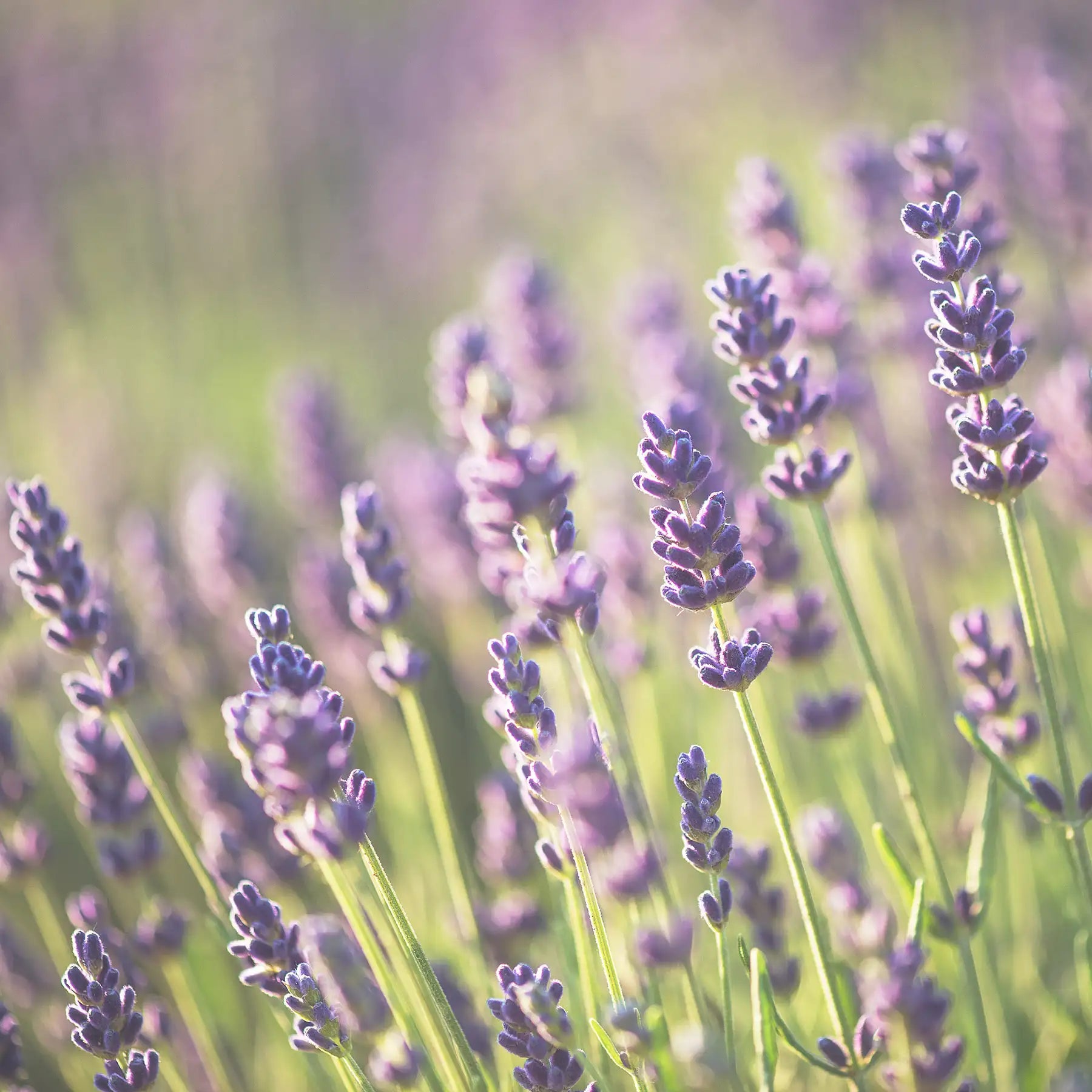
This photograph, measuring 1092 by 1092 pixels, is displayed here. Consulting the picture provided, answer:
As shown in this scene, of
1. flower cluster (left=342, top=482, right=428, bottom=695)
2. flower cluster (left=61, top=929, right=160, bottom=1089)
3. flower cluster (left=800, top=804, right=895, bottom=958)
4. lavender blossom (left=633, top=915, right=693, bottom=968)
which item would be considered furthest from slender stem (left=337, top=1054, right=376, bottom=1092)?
flower cluster (left=800, top=804, right=895, bottom=958)

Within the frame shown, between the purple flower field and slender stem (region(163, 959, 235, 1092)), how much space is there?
0.11 feet

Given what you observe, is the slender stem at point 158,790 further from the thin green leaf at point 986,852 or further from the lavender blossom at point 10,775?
the thin green leaf at point 986,852

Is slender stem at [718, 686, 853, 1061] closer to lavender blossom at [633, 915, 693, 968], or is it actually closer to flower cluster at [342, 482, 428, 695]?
lavender blossom at [633, 915, 693, 968]

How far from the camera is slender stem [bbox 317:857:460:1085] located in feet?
5.54

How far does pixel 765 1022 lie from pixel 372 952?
64 centimetres

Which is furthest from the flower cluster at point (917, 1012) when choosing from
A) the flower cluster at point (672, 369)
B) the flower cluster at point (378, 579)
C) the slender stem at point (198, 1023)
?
the slender stem at point (198, 1023)

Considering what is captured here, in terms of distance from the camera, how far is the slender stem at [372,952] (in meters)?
1.69

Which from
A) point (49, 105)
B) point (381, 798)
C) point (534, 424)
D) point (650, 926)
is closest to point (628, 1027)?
point (650, 926)

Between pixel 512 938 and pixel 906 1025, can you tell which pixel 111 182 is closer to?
pixel 512 938

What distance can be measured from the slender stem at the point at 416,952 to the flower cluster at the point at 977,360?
3.62 ft

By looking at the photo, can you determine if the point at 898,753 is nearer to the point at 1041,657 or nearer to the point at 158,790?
the point at 1041,657

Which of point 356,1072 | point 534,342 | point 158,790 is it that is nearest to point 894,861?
point 356,1072

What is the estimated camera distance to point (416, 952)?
5.61ft

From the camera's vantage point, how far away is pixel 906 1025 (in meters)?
1.72
